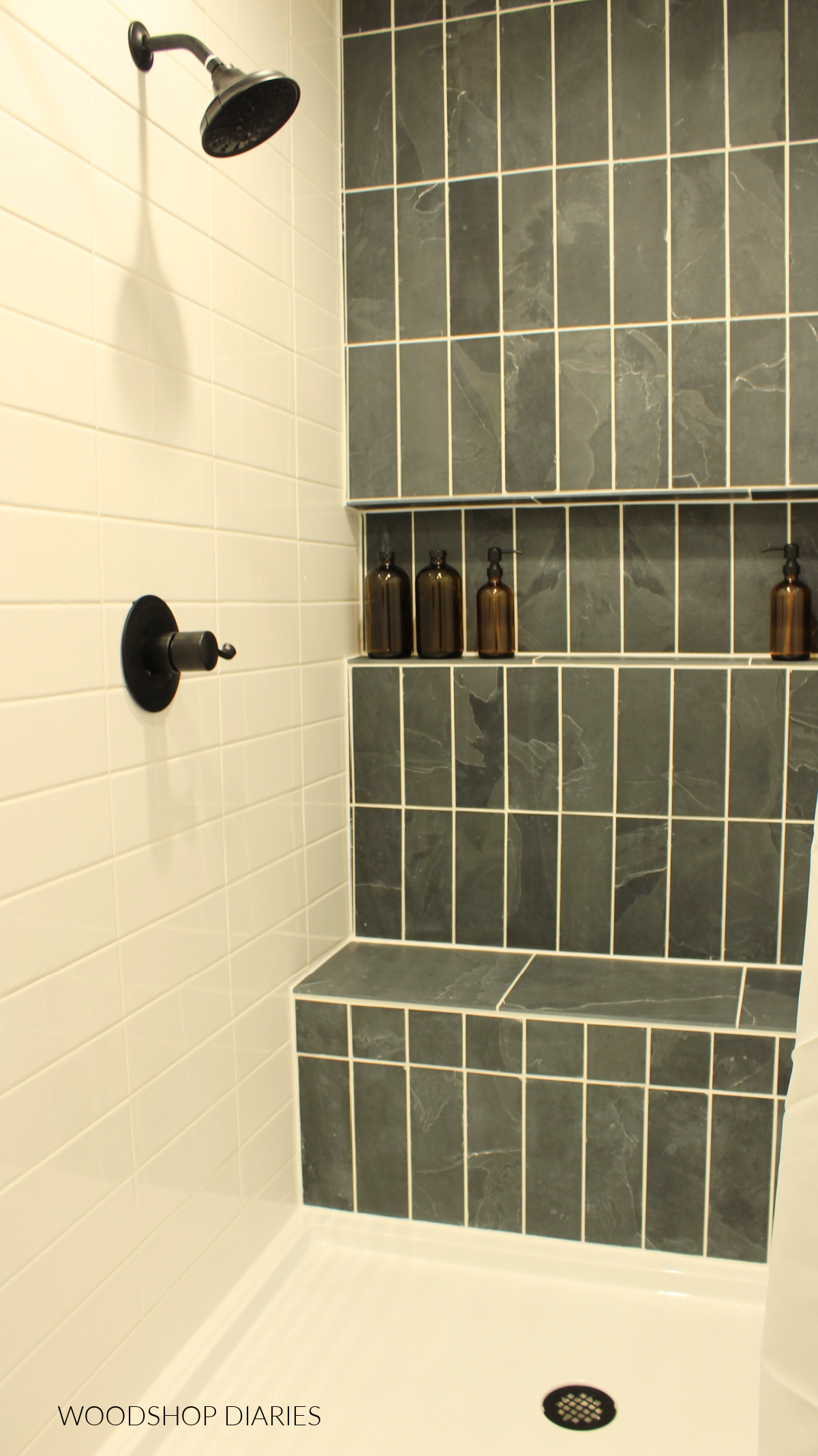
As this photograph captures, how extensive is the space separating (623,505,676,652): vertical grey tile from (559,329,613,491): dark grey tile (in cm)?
18

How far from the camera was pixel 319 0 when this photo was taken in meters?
1.97

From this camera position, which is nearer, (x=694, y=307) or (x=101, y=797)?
(x=101, y=797)

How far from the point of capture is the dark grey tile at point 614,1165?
1.71 metres

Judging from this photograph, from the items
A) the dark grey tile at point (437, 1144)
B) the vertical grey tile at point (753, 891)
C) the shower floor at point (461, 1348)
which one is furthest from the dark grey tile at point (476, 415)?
the shower floor at point (461, 1348)

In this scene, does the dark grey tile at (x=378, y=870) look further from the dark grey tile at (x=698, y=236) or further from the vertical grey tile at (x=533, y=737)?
the dark grey tile at (x=698, y=236)

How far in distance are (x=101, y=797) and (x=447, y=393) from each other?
1.16 meters

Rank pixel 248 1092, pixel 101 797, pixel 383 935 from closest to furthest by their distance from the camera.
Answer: pixel 101 797, pixel 248 1092, pixel 383 935

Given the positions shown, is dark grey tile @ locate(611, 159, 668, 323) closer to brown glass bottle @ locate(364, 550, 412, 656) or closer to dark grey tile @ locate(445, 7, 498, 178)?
dark grey tile @ locate(445, 7, 498, 178)

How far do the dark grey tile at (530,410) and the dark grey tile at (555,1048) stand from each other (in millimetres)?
999

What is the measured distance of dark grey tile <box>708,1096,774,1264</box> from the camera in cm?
166

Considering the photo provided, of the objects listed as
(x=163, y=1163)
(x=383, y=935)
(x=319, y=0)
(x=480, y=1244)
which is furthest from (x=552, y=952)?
(x=319, y=0)

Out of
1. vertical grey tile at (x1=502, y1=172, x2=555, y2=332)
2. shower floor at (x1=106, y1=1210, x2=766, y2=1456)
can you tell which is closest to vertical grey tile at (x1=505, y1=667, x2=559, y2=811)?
vertical grey tile at (x1=502, y1=172, x2=555, y2=332)

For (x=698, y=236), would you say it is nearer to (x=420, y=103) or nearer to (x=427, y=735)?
(x=420, y=103)

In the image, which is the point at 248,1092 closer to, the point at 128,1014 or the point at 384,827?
the point at 128,1014
